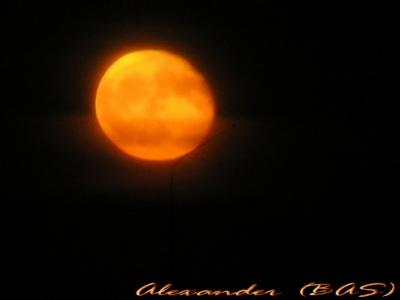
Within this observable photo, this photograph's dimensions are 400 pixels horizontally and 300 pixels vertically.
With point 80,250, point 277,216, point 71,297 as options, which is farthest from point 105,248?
point 277,216

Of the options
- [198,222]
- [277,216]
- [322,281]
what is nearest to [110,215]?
[198,222]

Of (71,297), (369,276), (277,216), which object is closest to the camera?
(71,297)

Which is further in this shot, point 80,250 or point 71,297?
point 80,250

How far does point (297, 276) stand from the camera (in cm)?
1048

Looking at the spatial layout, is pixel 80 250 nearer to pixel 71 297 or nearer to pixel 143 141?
pixel 71 297

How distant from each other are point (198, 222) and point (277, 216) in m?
1.35

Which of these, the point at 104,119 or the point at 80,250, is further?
the point at 104,119

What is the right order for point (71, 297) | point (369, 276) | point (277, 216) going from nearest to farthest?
point (71, 297) < point (369, 276) < point (277, 216)

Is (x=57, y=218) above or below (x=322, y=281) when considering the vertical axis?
above

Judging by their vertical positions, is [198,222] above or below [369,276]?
above

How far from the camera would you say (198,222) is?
11.0 metres

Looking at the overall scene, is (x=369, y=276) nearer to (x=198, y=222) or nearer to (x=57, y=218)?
(x=198, y=222)

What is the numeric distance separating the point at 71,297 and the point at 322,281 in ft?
12.4

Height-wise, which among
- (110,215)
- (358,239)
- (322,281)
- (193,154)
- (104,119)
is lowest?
(322,281)
